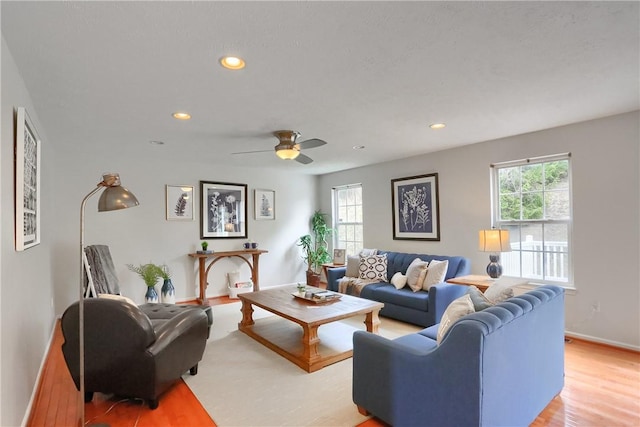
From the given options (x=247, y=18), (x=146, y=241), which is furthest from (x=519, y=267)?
(x=146, y=241)

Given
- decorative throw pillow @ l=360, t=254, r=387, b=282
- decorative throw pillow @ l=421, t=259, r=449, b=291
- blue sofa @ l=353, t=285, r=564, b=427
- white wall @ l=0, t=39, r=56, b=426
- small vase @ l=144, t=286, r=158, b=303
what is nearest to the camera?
blue sofa @ l=353, t=285, r=564, b=427

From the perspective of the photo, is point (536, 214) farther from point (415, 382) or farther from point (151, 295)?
point (151, 295)

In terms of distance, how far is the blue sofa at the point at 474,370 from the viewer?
1632 millimetres

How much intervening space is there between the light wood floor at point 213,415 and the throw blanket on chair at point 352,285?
245 centimetres

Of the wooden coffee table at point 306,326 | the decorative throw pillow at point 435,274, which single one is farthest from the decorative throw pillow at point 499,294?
the decorative throw pillow at point 435,274

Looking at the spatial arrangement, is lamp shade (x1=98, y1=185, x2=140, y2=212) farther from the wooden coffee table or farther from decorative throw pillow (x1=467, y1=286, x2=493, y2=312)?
decorative throw pillow (x1=467, y1=286, x2=493, y2=312)

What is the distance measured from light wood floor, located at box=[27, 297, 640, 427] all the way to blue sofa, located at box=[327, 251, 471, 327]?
50.2 inches

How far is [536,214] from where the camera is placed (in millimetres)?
4055

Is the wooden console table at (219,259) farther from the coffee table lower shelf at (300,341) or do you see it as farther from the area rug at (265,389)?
the area rug at (265,389)

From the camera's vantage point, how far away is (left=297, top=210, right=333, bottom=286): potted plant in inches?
260

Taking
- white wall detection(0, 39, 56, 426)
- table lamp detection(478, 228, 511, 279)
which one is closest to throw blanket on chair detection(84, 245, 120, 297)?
white wall detection(0, 39, 56, 426)

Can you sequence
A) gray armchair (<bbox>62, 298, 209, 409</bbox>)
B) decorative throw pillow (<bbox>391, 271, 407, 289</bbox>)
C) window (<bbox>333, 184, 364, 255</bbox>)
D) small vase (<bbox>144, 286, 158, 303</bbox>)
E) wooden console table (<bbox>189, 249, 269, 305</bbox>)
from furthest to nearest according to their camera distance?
window (<bbox>333, 184, 364, 255</bbox>) → wooden console table (<bbox>189, 249, 269, 305</bbox>) → small vase (<bbox>144, 286, 158, 303</bbox>) → decorative throw pillow (<bbox>391, 271, 407, 289</bbox>) → gray armchair (<bbox>62, 298, 209, 409</bbox>)

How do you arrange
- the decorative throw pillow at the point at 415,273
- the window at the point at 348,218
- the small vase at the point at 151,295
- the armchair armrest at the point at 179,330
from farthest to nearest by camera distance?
the window at the point at 348,218, the small vase at the point at 151,295, the decorative throw pillow at the point at 415,273, the armchair armrest at the point at 179,330

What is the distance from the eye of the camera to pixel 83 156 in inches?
190
